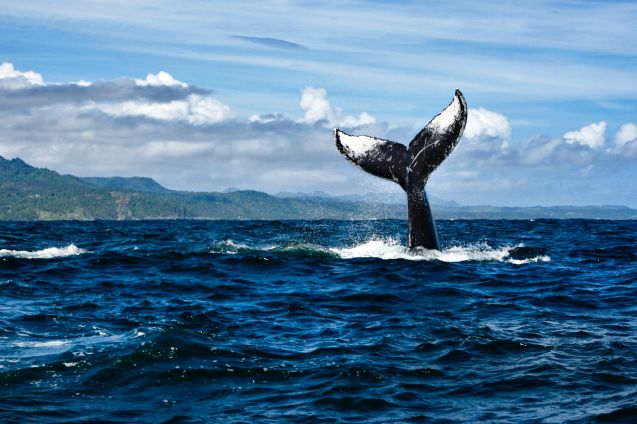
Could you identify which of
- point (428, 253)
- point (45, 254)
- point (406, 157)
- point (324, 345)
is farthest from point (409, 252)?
point (45, 254)

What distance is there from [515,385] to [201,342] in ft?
14.4

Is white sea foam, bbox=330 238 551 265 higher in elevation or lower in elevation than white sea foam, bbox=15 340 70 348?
higher

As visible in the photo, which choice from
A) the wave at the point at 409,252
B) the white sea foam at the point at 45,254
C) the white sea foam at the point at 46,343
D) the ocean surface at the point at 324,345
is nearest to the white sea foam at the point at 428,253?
the wave at the point at 409,252

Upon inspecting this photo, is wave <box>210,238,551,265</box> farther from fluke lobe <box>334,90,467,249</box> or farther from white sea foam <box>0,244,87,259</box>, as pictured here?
white sea foam <box>0,244,87,259</box>

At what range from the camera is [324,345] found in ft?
36.6

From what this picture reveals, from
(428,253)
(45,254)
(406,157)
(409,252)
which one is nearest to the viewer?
(406,157)

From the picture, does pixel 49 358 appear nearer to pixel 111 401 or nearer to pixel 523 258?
pixel 111 401

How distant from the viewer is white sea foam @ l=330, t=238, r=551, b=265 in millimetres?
20406

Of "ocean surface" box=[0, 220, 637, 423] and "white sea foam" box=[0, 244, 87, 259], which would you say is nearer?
"ocean surface" box=[0, 220, 637, 423]

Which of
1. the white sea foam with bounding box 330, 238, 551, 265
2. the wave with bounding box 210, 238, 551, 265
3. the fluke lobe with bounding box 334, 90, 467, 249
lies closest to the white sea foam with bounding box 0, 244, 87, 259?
the wave with bounding box 210, 238, 551, 265

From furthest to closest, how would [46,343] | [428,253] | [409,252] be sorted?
1. [409,252]
2. [428,253]
3. [46,343]

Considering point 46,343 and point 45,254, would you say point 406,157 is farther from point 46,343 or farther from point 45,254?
point 45,254

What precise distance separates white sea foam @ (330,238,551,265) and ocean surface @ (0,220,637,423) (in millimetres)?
214

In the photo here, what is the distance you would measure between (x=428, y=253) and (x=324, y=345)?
31.5 ft
